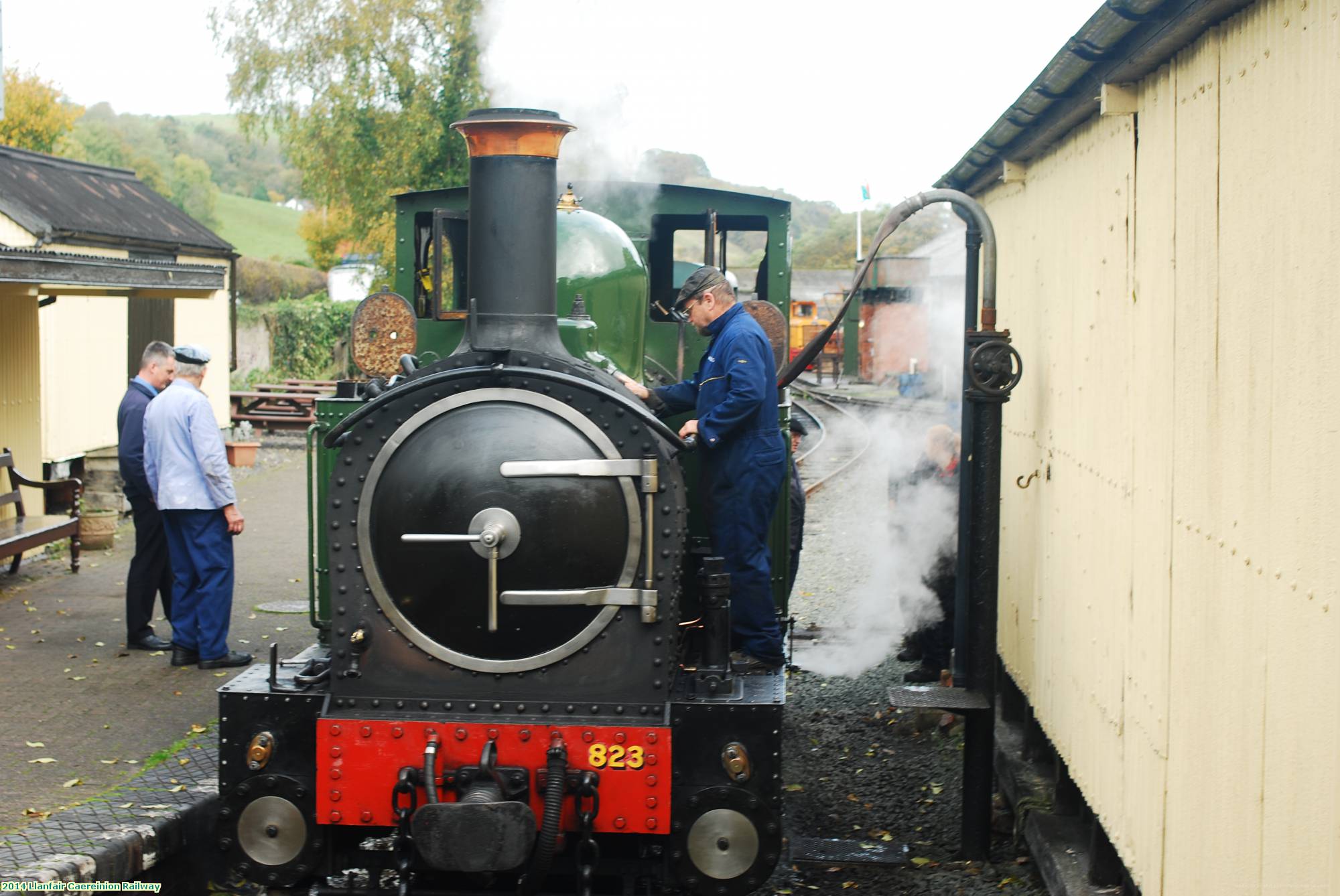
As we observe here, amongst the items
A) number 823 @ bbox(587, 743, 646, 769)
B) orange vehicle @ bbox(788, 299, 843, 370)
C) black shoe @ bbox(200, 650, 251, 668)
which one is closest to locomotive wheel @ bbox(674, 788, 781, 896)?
number 823 @ bbox(587, 743, 646, 769)

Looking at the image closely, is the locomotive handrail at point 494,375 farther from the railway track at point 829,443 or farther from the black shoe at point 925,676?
the railway track at point 829,443

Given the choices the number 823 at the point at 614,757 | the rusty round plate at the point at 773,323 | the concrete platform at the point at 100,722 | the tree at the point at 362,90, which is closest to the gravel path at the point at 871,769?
the number 823 at the point at 614,757

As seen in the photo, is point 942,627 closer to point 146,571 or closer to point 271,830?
point 271,830

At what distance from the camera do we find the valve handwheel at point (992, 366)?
4.95m

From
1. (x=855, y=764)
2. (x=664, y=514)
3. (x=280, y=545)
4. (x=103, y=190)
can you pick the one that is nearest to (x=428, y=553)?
(x=664, y=514)

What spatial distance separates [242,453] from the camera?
1734 centimetres

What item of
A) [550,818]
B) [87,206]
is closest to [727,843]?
[550,818]

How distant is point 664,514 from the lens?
397cm

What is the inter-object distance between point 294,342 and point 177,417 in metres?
24.4

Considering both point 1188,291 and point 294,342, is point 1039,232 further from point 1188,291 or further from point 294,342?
point 294,342

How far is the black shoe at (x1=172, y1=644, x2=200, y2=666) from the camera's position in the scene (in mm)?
7250

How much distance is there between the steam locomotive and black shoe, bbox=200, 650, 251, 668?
3.21 metres

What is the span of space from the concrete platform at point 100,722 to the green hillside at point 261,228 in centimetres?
6140

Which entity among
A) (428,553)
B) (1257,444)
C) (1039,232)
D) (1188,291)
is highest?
(1039,232)
